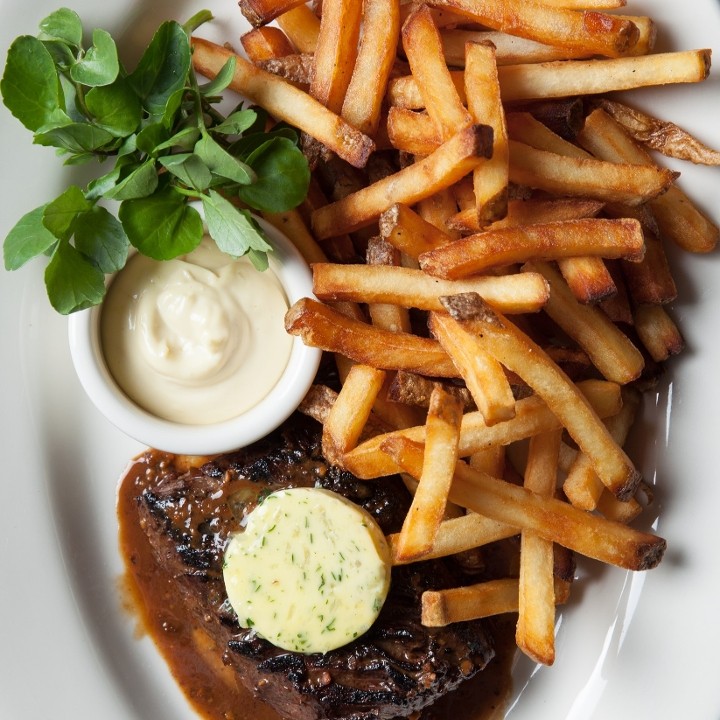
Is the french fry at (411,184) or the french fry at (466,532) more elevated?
the french fry at (411,184)

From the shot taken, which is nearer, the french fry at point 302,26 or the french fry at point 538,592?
the french fry at point 538,592

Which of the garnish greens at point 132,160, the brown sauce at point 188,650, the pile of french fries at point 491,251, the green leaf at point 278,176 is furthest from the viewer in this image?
the brown sauce at point 188,650

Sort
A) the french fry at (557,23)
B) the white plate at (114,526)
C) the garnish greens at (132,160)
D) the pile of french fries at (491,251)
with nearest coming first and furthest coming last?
the pile of french fries at (491,251)
the french fry at (557,23)
the garnish greens at (132,160)
the white plate at (114,526)

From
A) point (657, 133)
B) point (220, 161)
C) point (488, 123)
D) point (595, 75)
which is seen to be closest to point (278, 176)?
point (220, 161)

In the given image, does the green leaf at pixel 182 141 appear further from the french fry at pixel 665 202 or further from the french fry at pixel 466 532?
the french fry at pixel 466 532

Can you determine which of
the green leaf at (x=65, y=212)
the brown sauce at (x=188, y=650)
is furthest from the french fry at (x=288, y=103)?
the brown sauce at (x=188, y=650)

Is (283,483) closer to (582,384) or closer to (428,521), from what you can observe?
(428,521)

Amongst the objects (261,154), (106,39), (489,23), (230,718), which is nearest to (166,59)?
(106,39)
